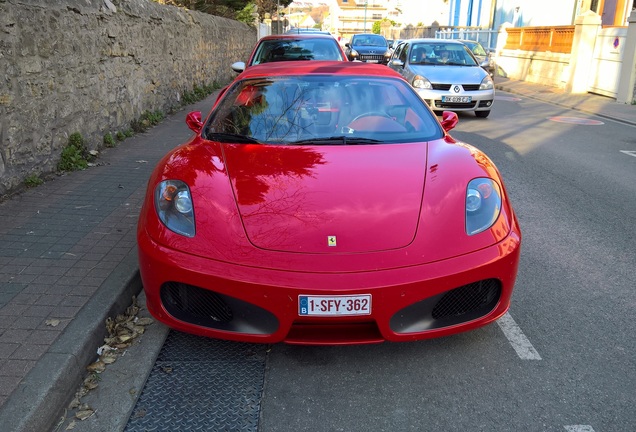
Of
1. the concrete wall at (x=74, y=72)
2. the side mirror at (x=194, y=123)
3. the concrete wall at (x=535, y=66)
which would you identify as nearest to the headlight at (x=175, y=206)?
the side mirror at (x=194, y=123)

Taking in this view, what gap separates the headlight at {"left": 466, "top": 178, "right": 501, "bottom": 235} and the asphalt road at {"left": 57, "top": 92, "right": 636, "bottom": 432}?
0.69 meters

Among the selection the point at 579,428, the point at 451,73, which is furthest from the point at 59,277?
the point at 451,73

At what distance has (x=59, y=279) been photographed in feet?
11.6

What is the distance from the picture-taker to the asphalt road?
2.51 m

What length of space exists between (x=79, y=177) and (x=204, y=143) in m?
2.85

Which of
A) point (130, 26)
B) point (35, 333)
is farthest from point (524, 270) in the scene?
point (130, 26)

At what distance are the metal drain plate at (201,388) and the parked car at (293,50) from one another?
6810mm

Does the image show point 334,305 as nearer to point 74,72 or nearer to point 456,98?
point 74,72

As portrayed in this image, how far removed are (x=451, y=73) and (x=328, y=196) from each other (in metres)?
9.48

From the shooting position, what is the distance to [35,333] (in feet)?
9.57

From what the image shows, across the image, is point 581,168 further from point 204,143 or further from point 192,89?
point 192,89

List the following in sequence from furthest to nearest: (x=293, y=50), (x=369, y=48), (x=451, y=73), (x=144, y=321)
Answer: (x=369, y=48)
(x=451, y=73)
(x=293, y=50)
(x=144, y=321)

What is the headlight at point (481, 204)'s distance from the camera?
2.94 metres

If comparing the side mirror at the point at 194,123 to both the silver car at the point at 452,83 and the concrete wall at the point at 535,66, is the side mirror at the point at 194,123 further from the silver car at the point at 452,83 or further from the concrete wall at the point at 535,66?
the concrete wall at the point at 535,66
